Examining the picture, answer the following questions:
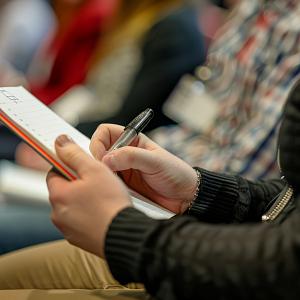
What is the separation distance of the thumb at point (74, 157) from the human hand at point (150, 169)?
15 cm

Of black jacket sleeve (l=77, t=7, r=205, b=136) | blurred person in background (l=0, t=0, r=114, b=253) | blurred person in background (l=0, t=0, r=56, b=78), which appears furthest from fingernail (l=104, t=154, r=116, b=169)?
blurred person in background (l=0, t=0, r=56, b=78)

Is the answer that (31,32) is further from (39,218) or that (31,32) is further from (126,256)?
(126,256)

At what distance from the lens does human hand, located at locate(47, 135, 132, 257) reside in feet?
2.30

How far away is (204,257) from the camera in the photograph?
64cm

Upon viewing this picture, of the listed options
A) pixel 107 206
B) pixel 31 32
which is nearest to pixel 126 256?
pixel 107 206

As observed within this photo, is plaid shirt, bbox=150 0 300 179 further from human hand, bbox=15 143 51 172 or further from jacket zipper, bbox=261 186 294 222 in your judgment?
jacket zipper, bbox=261 186 294 222

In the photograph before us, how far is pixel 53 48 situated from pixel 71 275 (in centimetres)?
174

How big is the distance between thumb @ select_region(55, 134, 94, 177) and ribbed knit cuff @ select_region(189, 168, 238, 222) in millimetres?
301

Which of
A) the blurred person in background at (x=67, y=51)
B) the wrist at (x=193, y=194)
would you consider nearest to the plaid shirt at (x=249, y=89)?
the wrist at (x=193, y=194)

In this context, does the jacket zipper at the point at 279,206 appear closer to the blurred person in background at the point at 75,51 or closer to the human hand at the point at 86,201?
the human hand at the point at 86,201

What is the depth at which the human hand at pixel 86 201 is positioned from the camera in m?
0.70

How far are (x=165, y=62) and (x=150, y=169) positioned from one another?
39.7 inches

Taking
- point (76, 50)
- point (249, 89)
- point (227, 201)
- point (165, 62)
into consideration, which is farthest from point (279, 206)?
point (76, 50)

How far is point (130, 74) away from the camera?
6.73 ft
